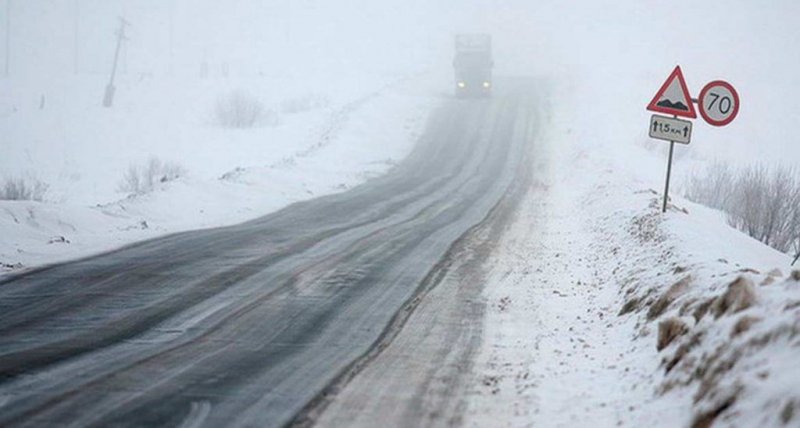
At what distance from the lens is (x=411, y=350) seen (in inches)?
270

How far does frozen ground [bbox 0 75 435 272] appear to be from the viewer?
488 inches

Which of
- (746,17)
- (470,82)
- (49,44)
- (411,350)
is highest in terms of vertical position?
(746,17)

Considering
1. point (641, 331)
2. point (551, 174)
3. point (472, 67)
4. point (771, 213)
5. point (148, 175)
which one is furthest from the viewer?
point (472, 67)

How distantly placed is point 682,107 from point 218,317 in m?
8.27

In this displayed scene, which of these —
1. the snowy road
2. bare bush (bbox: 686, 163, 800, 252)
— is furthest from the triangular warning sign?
bare bush (bbox: 686, 163, 800, 252)

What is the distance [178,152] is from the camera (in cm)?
3547

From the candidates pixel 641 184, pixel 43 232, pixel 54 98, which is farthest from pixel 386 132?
pixel 54 98

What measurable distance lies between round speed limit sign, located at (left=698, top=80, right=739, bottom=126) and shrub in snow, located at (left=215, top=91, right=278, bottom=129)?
30.4 meters

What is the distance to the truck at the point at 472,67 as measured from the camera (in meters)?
41.5

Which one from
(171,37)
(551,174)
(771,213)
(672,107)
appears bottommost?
(771,213)

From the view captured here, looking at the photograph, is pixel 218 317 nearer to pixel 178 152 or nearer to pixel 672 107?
pixel 672 107

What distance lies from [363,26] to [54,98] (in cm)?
5744

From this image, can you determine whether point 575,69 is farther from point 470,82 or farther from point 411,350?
point 411,350

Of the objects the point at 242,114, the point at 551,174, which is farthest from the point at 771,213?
the point at 242,114
